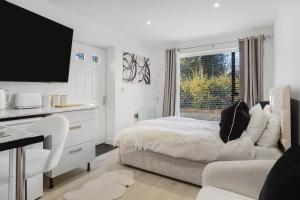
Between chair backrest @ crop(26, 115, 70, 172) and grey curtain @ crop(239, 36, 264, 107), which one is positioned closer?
chair backrest @ crop(26, 115, 70, 172)

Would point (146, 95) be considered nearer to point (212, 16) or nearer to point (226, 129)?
point (212, 16)

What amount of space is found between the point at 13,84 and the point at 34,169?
1549mm

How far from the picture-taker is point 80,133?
2.50 metres

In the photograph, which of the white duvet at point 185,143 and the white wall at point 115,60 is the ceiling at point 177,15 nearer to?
the white wall at point 115,60

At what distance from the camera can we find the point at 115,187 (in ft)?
7.18

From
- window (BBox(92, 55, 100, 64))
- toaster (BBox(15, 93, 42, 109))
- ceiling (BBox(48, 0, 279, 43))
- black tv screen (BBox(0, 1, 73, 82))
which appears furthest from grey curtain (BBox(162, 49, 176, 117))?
toaster (BBox(15, 93, 42, 109))

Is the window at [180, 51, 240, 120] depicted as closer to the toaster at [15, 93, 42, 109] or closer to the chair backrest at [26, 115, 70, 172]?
the toaster at [15, 93, 42, 109]

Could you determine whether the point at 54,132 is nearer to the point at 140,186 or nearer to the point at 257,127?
the point at 140,186

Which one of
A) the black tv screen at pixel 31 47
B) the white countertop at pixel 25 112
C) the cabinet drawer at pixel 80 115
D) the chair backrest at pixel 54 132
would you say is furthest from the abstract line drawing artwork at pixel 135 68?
the chair backrest at pixel 54 132

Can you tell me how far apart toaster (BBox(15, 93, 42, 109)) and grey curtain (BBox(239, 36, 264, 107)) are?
11.8 feet

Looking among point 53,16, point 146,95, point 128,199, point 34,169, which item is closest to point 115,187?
point 128,199

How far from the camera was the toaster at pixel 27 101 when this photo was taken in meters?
2.21

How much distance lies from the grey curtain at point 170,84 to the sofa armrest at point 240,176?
330cm

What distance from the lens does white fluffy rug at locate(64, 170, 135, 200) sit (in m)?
2.00
